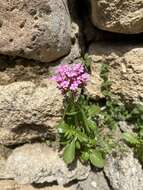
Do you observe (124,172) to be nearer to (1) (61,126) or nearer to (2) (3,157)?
(1) (61,126)

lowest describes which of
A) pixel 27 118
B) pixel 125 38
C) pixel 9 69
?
pixel 27 118

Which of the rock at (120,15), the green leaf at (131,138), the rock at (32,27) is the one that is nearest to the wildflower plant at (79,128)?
the green leaf at (131,138)

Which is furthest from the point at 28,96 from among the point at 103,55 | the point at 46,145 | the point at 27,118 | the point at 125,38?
the point at 125,38

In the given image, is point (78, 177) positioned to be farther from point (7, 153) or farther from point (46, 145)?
point (7, 153)

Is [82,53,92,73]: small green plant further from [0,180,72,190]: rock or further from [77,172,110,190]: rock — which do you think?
[0,180,72,190]: rock

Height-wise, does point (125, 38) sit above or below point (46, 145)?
above

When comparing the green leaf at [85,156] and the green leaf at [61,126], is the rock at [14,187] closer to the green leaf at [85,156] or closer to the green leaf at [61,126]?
the green leaf at [85,156]

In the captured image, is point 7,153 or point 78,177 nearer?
point 78,177
